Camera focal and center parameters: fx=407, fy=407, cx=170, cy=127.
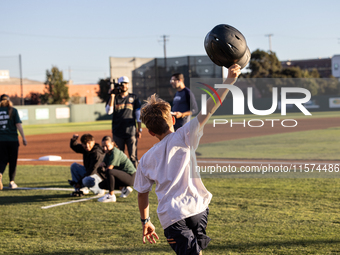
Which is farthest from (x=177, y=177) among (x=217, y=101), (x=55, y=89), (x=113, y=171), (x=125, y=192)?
(x=55, y=89)

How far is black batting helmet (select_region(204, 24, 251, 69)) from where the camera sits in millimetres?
3428

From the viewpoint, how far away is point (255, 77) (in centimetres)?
6016

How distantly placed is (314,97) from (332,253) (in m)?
39.6

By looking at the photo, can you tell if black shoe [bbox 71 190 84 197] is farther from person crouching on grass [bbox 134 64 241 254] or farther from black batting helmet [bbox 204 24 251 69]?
black batting helmet [bbox 204 24 251 69]

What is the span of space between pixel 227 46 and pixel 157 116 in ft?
2.88

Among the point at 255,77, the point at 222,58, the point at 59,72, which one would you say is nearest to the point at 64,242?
the point at 222,58

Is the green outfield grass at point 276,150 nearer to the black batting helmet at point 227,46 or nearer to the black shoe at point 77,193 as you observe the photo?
the black shoe at point 77,193

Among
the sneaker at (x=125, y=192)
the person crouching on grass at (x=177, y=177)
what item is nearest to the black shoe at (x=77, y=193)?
the sneaker at (x=125, y=192)

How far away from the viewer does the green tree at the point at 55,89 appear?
65.4 m

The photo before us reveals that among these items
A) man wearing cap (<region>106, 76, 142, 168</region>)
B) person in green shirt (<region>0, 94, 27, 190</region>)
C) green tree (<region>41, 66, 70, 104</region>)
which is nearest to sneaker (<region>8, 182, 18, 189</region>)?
person in green shirt (<region>0, 94, 27, 190</region>)

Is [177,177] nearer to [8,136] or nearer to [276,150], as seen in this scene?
[8,136]

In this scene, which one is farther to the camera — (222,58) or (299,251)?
(299,251)

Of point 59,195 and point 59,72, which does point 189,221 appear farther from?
point 59,72

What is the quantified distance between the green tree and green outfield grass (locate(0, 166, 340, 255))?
193ft
